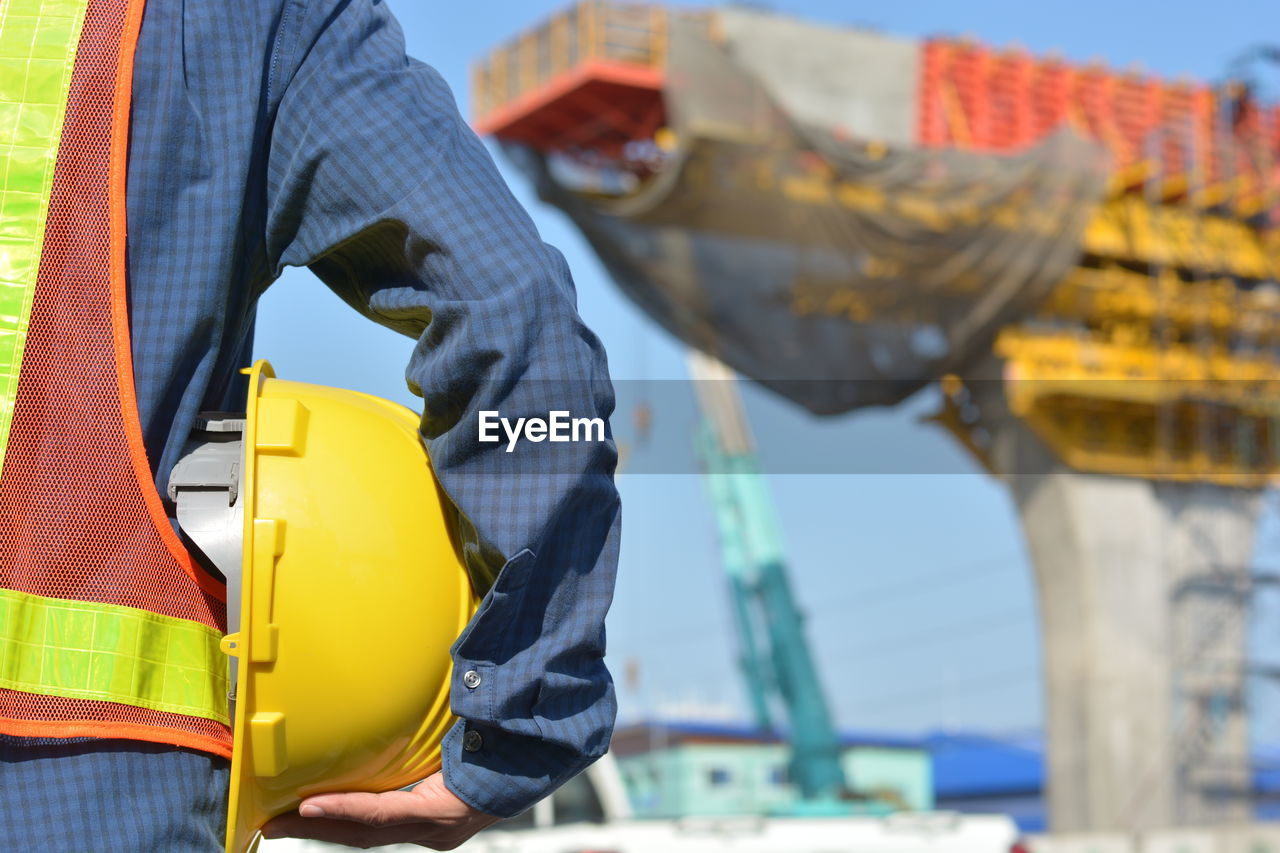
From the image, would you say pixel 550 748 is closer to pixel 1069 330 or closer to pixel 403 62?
pixel 403 62

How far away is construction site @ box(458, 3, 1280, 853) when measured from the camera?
1134cm

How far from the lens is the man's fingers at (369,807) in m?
1.19

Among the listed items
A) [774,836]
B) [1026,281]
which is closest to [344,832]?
[774,836]

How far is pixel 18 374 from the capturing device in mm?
1040

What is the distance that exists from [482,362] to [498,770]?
0.30 metres

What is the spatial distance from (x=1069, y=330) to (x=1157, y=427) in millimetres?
1763

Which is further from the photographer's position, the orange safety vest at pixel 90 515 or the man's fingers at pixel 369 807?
the man's fingers at pixel 369 807

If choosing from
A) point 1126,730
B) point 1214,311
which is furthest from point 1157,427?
point 1126,730

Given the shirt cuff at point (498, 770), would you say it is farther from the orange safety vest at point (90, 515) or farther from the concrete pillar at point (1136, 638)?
the concrete pillar at point (1136, 638)

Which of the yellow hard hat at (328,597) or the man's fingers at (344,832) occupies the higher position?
the yellow hard hat at (328,597)

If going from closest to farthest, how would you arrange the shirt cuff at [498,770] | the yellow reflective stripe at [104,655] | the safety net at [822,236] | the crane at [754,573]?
the yellow reflective stripe at [104,655] → the shirt cuff at [498,770] → the safety net at [822,236] → the crane at [754,573]

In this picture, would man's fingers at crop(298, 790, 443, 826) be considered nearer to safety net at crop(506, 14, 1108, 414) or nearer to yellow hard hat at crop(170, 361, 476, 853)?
yellow hard hat at crop(170, 361, 476, 853)

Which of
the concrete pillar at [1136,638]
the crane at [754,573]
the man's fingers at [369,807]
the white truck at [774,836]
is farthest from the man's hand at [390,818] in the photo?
the crane at [754,573]

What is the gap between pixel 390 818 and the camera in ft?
3.92
